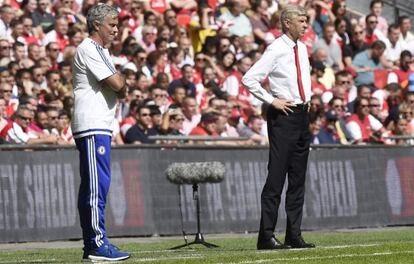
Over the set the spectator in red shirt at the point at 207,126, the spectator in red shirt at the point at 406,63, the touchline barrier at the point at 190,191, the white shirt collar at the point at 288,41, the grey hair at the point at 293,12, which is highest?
the spectator in red shirt at the point at 406,63

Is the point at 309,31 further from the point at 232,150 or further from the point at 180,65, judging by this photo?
the point at 232,150

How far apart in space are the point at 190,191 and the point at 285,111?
6.31m

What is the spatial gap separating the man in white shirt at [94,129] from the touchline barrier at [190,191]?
15.1 ft

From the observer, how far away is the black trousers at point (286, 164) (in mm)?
13148

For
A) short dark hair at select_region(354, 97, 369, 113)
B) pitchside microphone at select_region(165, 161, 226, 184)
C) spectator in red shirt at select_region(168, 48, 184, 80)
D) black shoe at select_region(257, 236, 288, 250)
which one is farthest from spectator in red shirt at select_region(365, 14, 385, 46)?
black shoe at select_region(257, 236, 288, 250)

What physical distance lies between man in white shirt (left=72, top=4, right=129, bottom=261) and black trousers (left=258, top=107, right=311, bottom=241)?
6.55 ft

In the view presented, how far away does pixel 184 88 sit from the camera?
22.1 metres

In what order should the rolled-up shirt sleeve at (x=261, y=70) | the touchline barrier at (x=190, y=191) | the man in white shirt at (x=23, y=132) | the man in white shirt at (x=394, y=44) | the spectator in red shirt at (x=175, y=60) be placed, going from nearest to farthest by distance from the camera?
the rolled-up shirt sleeve at (x=261, y=70) → the touchline barrier at (x=190, y=191) → the man in white shirt at (x=23, y=132) → the spectator in red shirt at (x=175, y=60) → the man in white shirt at (x=394, y=44)

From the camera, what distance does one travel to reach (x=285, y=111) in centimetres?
1305

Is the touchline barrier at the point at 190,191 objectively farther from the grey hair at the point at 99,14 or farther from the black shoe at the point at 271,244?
the grey hair at the point at 99,14

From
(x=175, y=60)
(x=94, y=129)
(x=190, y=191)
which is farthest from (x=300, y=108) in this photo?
(x=175, y=60)

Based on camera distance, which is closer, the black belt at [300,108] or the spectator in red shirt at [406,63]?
the black belt at [300,108]

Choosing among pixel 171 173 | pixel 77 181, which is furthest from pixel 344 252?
pixel 77 181

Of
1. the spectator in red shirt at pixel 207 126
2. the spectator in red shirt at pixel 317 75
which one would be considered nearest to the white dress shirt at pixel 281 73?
the spectator in red shirt at pixel 207 126
